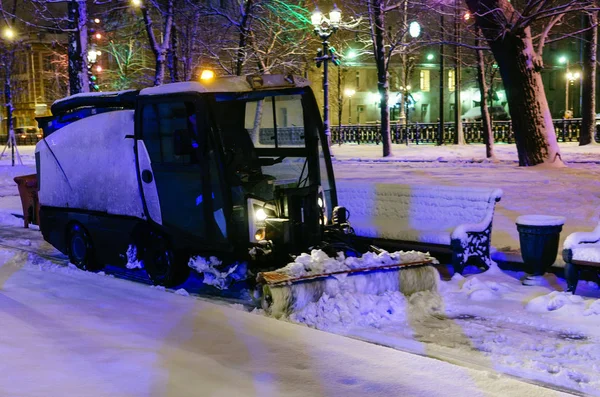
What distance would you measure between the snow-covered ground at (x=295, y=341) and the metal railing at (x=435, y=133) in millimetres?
29145

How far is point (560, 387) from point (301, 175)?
4.12 metres

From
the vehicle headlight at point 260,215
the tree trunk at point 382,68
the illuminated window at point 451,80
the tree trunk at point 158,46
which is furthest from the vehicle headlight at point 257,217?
the illuminated window at point 451,80

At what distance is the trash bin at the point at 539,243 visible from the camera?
26.3 ft

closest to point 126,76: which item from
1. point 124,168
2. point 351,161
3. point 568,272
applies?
point 351,161

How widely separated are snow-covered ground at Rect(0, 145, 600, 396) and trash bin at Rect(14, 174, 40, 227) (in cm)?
357

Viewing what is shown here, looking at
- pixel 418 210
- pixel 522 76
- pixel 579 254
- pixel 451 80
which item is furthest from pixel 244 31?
pixel 451 80

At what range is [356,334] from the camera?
592 centimetres

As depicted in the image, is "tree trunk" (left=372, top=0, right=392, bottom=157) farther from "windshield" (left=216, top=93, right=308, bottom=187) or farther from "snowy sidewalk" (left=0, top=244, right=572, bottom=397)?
"snowy sidewalk" (left=0, top=244, right=572, bottom=397)

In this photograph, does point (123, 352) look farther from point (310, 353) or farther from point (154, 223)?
point (154, 223)

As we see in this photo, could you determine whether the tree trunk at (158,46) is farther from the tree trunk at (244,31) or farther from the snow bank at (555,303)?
the snow bank at (555,303)

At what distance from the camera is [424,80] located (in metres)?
73.5

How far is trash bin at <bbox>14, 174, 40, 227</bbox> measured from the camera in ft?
39.5

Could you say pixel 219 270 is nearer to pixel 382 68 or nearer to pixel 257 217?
pixel 257 217

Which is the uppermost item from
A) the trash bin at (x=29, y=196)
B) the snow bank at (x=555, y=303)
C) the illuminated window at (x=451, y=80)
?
the illuminated window at (x=451, y=80)
